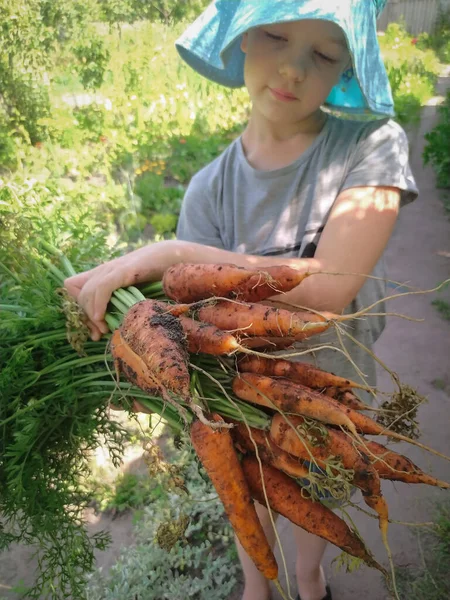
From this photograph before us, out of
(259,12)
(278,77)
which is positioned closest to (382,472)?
(278,77)

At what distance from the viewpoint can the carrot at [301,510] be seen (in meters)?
1.09

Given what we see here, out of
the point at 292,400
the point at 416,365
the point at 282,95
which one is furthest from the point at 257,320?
the point at 416,365

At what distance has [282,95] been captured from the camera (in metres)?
1.14

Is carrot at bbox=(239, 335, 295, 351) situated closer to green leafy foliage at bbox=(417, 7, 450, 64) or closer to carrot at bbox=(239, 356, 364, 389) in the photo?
carrot at bbox=(239, 356, 364, 389)

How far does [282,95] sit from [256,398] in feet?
2.47

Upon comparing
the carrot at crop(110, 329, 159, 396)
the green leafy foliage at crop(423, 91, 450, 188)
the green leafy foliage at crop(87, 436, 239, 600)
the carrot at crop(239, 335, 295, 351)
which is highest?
the carrot at crop(110, 329, 159, 396)

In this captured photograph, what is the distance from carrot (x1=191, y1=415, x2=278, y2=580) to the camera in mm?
→ 1001

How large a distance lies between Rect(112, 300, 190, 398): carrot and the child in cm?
11

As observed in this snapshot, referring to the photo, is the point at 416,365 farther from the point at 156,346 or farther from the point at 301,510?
the point at 156,346

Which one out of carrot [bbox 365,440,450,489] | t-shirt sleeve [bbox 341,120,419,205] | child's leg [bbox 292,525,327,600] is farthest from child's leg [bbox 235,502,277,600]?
t-shirt sleeve [bbox 341,120,419,205]

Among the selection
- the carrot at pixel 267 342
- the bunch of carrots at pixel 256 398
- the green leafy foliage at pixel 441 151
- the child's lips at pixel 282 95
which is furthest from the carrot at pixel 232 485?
the green leafy foliage at pixel 441 151

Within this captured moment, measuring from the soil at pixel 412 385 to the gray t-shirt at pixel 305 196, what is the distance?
0.28 m

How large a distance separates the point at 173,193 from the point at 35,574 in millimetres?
3230

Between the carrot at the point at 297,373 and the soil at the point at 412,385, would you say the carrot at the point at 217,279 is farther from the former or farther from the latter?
the soil at the point at 412,385
